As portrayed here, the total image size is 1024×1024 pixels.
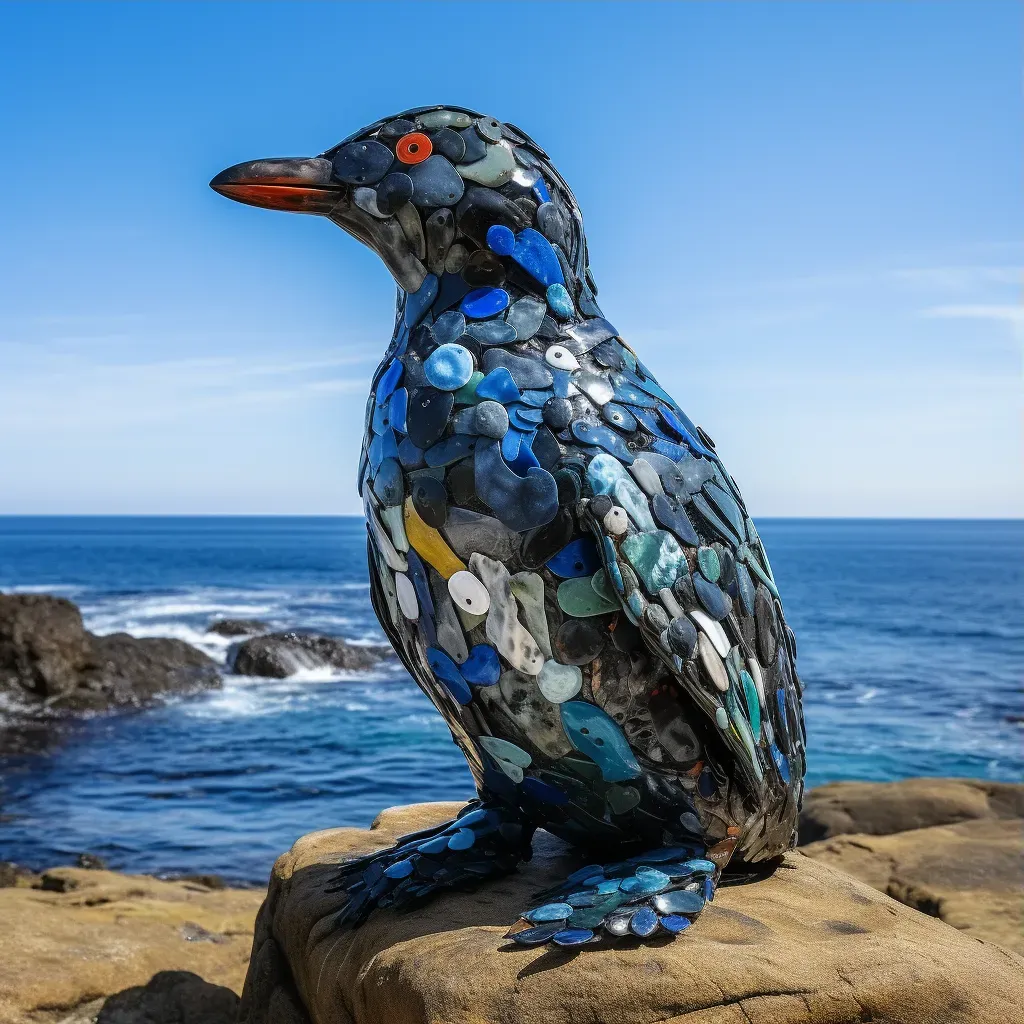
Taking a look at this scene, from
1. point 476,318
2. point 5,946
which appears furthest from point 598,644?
point 5,946

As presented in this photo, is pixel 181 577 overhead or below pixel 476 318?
below

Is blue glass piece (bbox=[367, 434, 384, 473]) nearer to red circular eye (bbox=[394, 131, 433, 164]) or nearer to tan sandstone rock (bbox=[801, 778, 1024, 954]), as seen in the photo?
red circular eye (bbox=[394, 131, 433, 164])

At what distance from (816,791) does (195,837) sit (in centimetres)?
626

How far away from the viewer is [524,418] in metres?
3.17

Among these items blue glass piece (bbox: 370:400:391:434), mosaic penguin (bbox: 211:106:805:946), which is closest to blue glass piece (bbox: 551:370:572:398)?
mosaic penguin (bbox: 211:106:805:946)

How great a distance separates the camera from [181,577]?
165 feet

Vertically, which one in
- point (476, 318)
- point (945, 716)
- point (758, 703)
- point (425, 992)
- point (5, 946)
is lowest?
point (945, 716)

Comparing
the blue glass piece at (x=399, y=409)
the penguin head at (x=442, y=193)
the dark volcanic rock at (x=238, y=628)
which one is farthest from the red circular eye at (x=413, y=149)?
the dark volcanic rock at (x=238, y=628)

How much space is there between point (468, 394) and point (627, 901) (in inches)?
59.7

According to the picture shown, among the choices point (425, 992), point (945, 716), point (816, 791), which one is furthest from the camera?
point (945, 716)

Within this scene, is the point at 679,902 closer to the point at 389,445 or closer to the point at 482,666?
the point at 482,666

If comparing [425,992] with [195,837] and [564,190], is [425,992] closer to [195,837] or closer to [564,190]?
[564,190]

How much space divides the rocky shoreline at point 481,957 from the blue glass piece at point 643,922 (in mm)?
46

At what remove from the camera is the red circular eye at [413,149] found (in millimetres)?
3340
